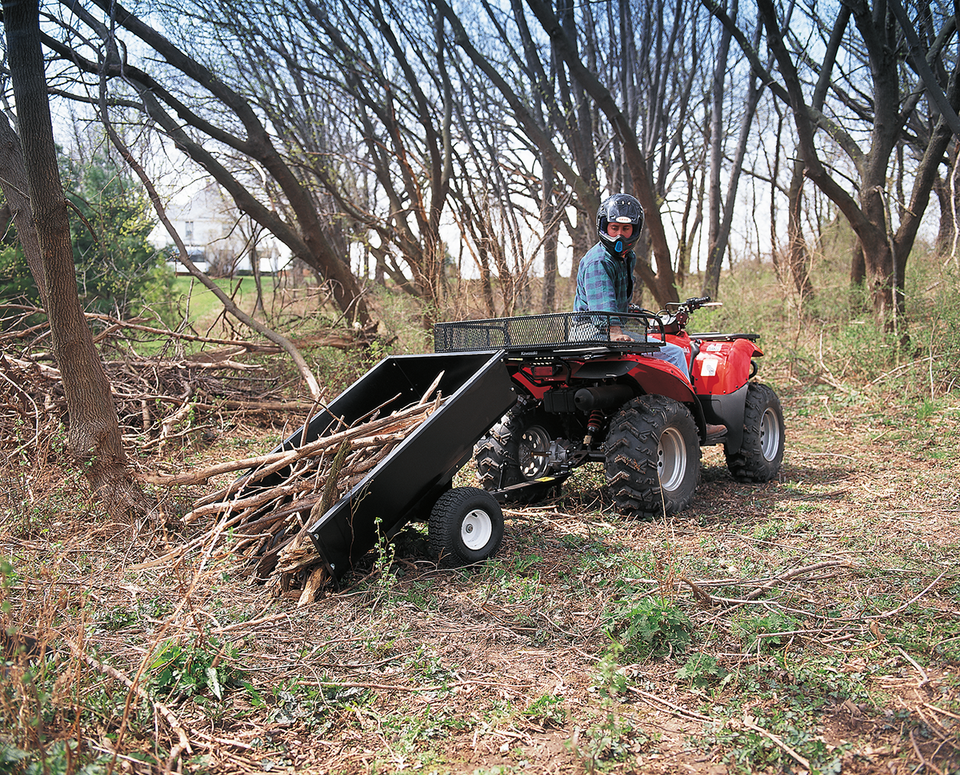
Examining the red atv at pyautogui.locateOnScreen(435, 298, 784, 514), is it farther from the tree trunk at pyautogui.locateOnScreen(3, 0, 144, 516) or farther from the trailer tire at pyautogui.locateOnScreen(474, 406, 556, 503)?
the tree trunk at pyautogui.locateOnScreen(3, 0, 144, 516)

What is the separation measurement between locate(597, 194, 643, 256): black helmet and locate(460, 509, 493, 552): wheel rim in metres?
2.25

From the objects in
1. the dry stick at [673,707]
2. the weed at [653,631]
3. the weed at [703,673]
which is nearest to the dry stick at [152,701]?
the dry stick at [673,707]

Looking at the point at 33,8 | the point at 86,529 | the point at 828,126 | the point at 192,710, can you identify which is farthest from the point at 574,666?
the point at 828,126

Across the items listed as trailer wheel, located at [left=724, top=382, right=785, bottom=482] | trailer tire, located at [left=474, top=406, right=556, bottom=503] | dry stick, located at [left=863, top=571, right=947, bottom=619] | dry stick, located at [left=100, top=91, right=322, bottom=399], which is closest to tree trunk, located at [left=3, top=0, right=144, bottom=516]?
dry stick, located at [left=100, top=91, right=322, bottom=399]

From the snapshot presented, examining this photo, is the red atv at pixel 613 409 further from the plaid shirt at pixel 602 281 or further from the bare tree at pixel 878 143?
the bare tree at pixel 878 143

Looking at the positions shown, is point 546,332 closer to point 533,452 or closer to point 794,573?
point 533,452

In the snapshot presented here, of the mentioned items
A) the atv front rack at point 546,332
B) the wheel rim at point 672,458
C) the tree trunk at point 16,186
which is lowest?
the wheel rim at point 672,458

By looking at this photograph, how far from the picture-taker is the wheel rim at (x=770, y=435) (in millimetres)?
6430

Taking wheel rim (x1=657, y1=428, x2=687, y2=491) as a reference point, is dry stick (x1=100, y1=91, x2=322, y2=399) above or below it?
above

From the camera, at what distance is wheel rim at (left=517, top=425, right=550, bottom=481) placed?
5.40 meters

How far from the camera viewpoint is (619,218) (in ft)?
17.4

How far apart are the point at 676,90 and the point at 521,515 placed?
50.4 ft

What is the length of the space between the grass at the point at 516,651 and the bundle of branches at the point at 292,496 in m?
0.14

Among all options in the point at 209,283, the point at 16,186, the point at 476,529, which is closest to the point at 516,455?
the point at 476,529
